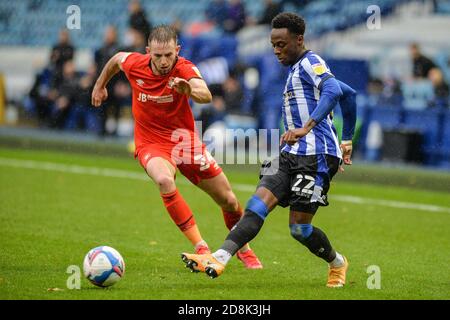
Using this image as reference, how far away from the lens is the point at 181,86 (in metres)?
7.73

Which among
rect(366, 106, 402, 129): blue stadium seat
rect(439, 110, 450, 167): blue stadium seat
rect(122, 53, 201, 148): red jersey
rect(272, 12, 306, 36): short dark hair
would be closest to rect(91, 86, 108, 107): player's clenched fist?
rect(122, 53, 201, 148): red jersey

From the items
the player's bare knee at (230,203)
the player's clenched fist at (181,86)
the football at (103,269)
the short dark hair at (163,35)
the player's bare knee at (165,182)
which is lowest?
the football at (103,269)

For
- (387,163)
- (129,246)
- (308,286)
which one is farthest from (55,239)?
(387,163)

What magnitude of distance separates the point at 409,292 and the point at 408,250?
250 centimetres

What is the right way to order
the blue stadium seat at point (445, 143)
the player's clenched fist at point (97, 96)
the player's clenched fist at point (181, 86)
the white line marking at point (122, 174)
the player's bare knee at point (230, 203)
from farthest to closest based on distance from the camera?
1. the blue stadium seat at point (445, 143)
2. the white line marking at point (122, 174)
3. the player's clenched fist at point (97, 96)
4. the player's bare knee at point (230, 203)
5. the player's clenched fist at point (181, 86)

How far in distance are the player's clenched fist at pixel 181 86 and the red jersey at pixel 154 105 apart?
68 centimetres

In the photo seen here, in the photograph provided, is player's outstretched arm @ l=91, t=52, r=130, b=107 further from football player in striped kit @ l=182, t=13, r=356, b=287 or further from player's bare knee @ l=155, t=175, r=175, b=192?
football player in striped kit @ l=182, t=13, r=356, b=287

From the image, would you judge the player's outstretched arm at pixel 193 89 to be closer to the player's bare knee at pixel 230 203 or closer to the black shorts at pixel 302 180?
the black shorts at pixel 302 180

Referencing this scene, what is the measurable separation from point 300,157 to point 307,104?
16.9 inches

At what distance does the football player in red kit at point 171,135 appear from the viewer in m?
8.32

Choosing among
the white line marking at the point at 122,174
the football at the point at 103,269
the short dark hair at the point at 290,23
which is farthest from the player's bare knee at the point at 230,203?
the white line marking at the point at 122,174

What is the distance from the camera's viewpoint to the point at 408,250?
33.1ft

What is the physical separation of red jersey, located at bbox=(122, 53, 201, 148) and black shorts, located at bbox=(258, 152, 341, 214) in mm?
1339
